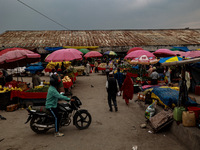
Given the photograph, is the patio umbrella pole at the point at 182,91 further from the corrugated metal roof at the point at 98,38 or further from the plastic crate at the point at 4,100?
the corrugated metal roof at the point at 98,38

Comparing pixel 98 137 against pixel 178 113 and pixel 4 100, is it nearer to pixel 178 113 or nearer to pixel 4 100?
pixel 178 113

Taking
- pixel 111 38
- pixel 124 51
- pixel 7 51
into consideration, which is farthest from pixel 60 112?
pixel 111 38

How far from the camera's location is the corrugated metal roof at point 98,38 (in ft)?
88.7

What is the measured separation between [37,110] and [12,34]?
3023 centimetres

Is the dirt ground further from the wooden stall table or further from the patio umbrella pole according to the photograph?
the wooden stall table

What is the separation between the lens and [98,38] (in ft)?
99.8

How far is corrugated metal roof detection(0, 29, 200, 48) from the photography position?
2703cm

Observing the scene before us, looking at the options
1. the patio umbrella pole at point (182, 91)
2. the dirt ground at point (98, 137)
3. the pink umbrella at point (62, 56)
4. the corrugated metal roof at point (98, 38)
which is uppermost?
the corrugated metal roof at point (98, 38)

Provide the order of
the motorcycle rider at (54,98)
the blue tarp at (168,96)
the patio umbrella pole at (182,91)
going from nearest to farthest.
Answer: the motorcycle rider at (54,98), the patio umbrella pole at (182,91), the blue tarp at (168,96)

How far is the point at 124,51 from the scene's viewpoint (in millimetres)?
26562

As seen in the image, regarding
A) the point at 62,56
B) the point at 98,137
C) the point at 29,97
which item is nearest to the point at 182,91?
the point at 98,137

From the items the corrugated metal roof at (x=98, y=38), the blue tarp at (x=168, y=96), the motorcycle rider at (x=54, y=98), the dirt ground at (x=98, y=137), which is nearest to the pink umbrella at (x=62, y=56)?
the dirt ground at (x=98, y=137)

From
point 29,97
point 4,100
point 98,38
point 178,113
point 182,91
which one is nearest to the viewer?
point 178,113

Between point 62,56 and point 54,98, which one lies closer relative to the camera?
point 54,98
